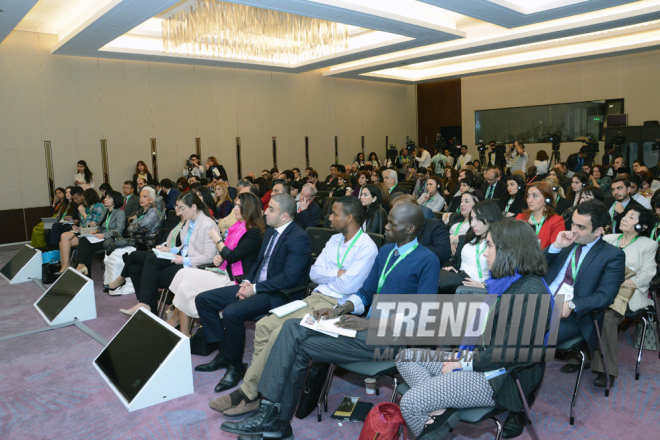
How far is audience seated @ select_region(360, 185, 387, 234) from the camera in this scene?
5227 millimetres

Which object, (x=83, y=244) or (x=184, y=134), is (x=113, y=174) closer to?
(x=184, y=134)

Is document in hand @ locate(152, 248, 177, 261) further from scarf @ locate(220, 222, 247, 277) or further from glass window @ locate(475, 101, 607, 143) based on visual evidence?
glass window @ locate(475, 101, 607, 143)

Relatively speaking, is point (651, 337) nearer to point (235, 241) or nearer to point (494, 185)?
point (235, 241)

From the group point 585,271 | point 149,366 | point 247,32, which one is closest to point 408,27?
point 247,32

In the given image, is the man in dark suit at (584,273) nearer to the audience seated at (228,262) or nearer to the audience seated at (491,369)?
the audience seated at (491,369)

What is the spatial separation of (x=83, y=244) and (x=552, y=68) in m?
13.3

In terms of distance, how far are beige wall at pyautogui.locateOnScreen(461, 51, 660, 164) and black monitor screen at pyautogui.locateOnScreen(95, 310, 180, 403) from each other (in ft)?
45.2

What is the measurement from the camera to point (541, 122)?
1476 centimetres

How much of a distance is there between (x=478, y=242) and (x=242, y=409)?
6.97ft

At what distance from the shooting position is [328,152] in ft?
50.6

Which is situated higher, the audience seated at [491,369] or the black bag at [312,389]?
the audience seated at [491,369]

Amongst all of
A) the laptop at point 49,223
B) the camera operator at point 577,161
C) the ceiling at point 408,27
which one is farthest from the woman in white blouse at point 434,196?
the laptop at point 49,223

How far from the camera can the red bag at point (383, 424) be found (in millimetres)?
2475

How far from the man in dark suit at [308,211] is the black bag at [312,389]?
11.1ft
